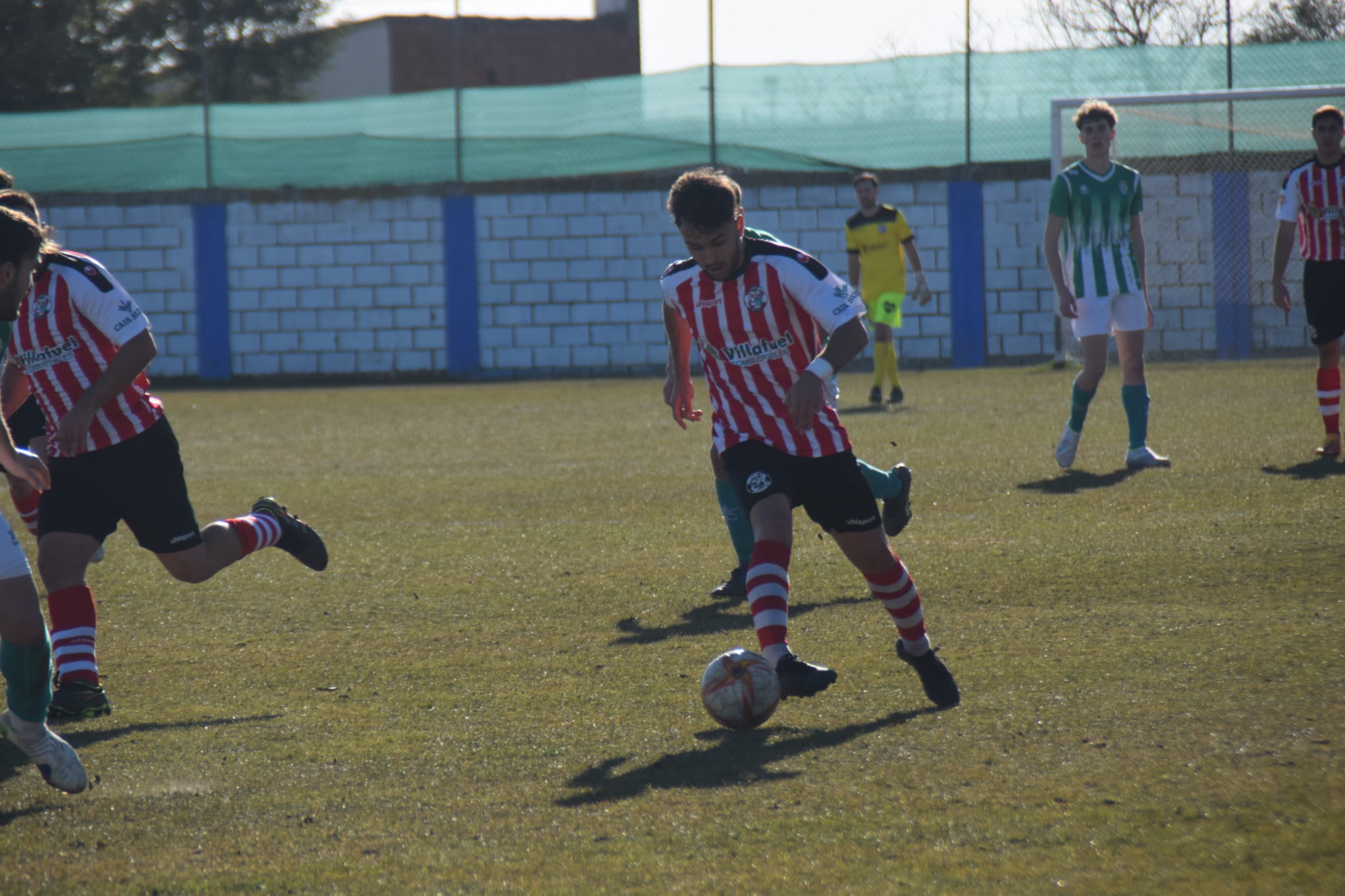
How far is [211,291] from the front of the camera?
69.1 ft

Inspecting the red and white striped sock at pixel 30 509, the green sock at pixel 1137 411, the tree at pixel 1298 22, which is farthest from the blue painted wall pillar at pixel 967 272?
the red and white striped sock at pixel 30 509

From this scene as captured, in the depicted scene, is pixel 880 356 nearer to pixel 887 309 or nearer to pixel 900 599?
pixel 887 309

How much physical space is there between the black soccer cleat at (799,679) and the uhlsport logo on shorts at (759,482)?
0.48m

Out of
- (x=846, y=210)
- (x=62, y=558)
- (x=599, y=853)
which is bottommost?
(x=599, y=853)

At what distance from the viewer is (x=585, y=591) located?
18.9 feet

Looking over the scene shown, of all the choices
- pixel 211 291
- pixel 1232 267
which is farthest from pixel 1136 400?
pixel 211 291

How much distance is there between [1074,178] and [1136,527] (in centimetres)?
268

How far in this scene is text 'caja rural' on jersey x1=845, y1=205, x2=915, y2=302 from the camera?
44.5 ft

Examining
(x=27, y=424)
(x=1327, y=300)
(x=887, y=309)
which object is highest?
(x=887, y=309)

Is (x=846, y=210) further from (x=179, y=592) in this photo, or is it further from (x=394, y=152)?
(x=179, y=592)

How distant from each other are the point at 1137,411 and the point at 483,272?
45.5ft

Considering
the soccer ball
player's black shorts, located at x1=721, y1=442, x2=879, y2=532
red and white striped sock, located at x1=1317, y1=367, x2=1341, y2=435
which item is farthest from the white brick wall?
the soccer ball

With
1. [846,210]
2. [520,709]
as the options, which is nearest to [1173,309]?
[846,210]

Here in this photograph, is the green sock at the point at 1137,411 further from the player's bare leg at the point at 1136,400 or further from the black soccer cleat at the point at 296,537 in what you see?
the black soccer cleat at the point at 296,537
